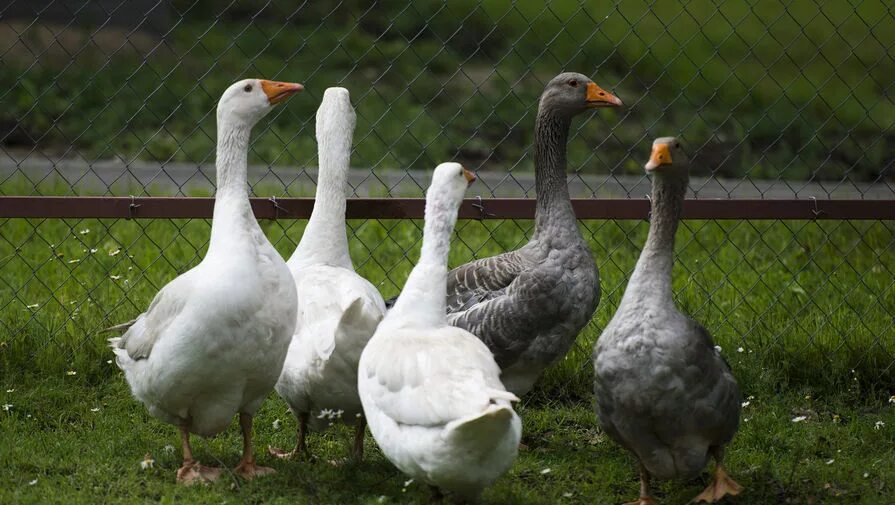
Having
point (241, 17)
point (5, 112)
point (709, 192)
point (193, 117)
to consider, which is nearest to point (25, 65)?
point (5, 112)

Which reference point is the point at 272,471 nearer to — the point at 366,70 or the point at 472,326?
the point at 472,326

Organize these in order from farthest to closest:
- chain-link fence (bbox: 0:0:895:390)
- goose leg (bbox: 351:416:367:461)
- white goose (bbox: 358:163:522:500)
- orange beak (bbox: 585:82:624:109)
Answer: chain-link fence (bbox: 0:0:895:390)
orange beak (bbox: 585:82:624:109)
goose leg (bbox: 351:416:367:461)
white goose (bbox: 358:163:522:500)

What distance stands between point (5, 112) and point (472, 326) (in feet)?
25.2

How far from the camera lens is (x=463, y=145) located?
22.9 ft

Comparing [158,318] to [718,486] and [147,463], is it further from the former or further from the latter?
[718,486]

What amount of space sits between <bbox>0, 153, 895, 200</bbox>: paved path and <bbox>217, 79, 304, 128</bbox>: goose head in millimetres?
4181

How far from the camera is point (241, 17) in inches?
609

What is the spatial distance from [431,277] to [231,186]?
3.16 ft

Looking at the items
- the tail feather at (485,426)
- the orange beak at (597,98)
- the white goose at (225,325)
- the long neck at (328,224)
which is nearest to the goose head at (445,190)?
the white goose at (225,325)

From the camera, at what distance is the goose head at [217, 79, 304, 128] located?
189 inches

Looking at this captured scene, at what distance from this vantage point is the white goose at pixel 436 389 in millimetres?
3912

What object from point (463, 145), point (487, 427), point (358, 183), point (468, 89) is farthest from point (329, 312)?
point (468, 89)

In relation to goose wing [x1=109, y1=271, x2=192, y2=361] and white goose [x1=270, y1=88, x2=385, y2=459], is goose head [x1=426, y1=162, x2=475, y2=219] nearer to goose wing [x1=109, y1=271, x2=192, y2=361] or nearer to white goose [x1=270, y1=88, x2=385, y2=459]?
white goose [x1=270, y1=88, x2=385, y2=459]

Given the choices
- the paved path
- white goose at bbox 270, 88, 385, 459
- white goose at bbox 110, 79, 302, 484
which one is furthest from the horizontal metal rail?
the paved path
